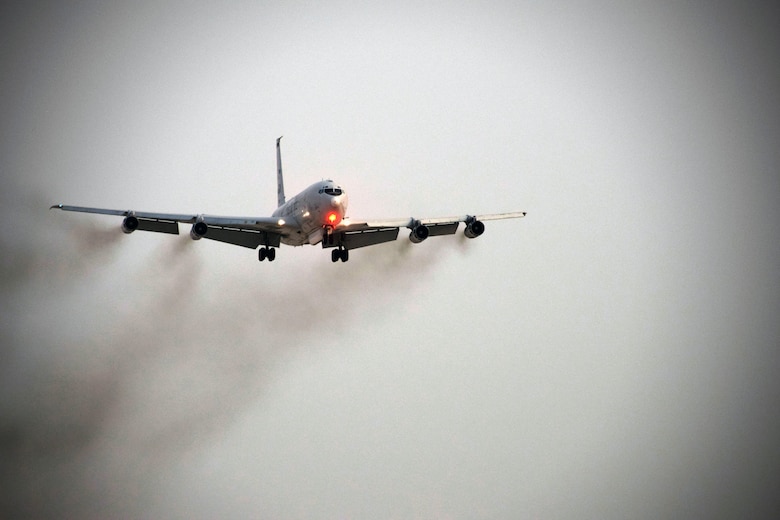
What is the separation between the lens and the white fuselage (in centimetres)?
5322

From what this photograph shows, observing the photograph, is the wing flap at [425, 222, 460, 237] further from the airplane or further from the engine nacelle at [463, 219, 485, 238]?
the engine nacelle at [463, 219, 485, 238]

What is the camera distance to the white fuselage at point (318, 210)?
53219 millimetres

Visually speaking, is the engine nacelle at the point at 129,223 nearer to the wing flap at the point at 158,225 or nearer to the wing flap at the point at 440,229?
the wing flap at the point at 158,225

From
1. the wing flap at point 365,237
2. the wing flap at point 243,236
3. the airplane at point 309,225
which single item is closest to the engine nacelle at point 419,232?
the airplane at point 309,225

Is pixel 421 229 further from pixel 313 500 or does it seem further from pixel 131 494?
pixel 313 500

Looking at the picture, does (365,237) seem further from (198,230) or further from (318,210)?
(198,230)

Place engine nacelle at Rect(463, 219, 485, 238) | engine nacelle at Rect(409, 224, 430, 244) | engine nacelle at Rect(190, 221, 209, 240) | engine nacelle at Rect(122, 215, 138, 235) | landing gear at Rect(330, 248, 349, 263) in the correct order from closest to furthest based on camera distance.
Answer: engine nacelle at Rect(122, 215, 138, 235) → engine nacelle at Rect(190, 221, 209, 240) → engine nacelle at Rect(409, 224, 430, 244) → engine nacelle at Rect(463, 219, 485, 238) → landing gear at Rect(330, 248, 349, 263)

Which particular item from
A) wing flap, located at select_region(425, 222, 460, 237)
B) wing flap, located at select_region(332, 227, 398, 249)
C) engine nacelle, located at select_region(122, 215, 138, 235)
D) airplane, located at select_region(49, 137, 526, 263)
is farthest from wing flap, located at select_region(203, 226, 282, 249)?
wing flap, located at select_region(425, 222, 460, 237)

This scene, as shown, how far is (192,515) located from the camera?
150 m

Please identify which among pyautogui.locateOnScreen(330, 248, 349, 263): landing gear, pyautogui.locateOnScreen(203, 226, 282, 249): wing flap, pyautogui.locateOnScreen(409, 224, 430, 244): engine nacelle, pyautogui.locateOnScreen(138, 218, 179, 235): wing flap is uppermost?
pyautogui.locateOnScreen(138, 218, 179, 235): wing flap

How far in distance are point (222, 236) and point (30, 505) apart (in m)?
45.3

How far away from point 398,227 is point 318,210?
27.8ft

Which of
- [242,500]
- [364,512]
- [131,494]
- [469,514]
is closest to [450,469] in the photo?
[469,514]

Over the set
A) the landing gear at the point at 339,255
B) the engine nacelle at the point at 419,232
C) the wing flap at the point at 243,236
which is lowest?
the landing gear at the point at 339,255
